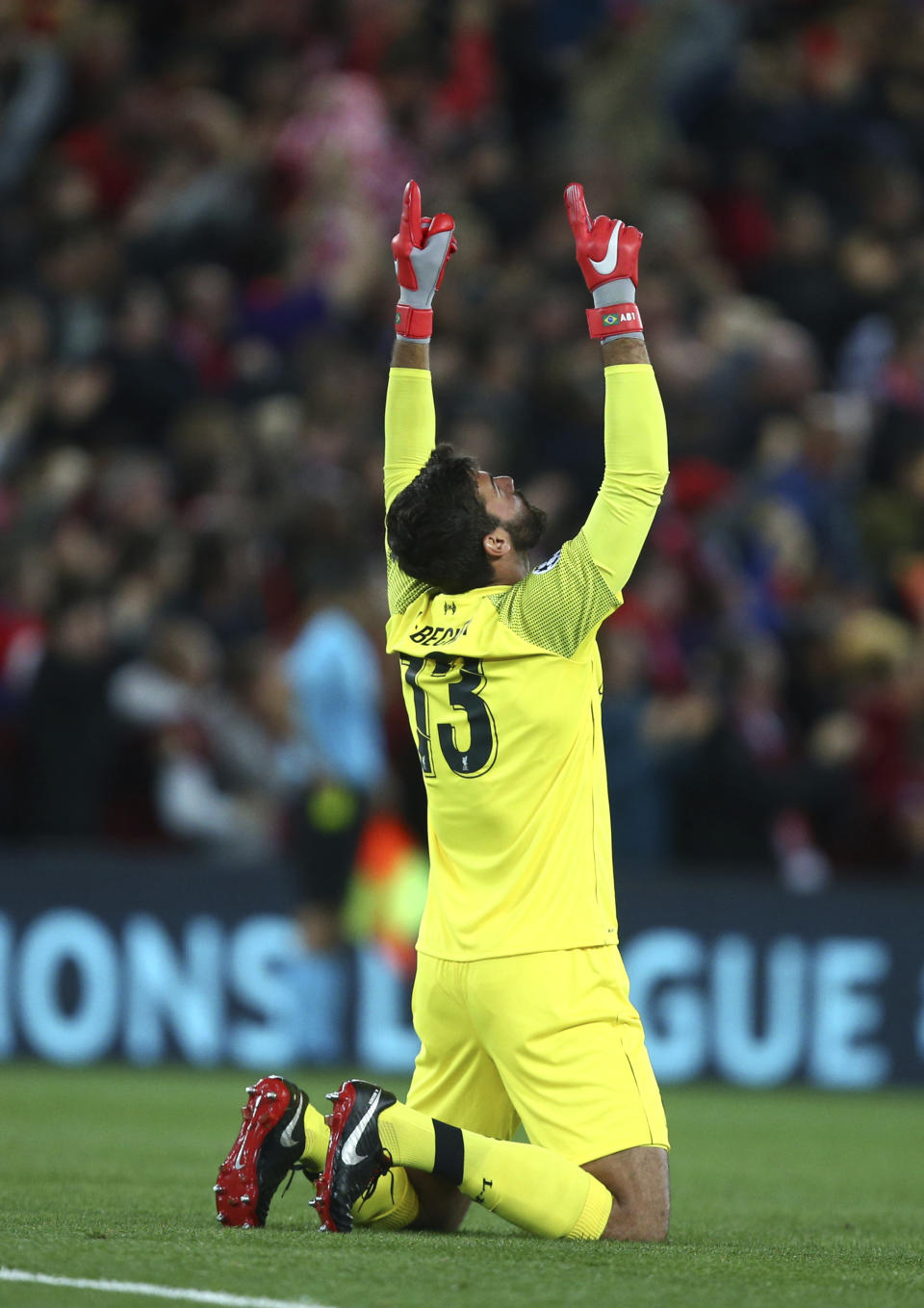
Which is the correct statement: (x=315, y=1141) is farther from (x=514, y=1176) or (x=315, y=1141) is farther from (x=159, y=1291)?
(x=159, y=1291)

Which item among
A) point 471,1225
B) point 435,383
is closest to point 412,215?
point 471,1225

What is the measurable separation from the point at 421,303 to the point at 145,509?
586cm

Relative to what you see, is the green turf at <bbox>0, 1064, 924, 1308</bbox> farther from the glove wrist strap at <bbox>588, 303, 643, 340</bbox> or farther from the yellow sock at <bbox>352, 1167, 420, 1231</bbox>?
the glove wrist strap at <bbox>588, 303, 643, 340</bbox>

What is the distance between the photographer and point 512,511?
202 inches

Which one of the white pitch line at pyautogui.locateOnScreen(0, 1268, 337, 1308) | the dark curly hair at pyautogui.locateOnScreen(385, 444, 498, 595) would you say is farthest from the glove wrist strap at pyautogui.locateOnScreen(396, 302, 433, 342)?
the white pitch line at pyautogui.locateOnScreen(0, 1268, 337, 1308)

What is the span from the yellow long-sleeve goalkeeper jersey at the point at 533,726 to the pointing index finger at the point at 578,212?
37cm

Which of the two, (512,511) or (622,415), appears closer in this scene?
(622,415)

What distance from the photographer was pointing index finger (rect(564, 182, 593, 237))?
5.11m

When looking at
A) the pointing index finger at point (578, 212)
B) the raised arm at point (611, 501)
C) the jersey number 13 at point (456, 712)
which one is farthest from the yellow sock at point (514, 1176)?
the pointing index finger at point (578, 212)

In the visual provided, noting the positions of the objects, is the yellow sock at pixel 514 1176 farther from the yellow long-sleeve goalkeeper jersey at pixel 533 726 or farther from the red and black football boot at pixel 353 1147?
the yellow long-sleeve goalkeeper jersey at pixel 533 726

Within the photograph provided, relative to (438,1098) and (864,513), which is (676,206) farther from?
(438,1098)

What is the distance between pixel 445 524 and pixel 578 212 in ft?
2.63

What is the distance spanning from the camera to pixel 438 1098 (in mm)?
5211

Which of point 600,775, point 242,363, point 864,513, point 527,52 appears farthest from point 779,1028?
point 527,52
